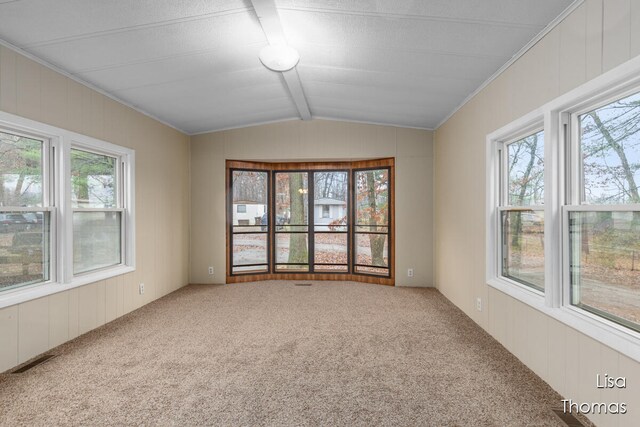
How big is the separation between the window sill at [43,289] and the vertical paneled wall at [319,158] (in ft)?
6.22

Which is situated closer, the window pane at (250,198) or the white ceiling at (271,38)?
the white ceiling at (271,38)

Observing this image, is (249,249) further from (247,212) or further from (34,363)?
(34,363)

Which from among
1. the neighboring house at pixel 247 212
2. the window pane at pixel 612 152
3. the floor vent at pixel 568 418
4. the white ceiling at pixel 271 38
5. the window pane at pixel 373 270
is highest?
the white ceiling at pixel 271 38

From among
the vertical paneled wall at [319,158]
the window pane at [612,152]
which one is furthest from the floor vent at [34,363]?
the window pane at [612,152]

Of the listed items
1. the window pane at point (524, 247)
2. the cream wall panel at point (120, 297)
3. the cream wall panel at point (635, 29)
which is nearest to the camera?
the cream wall panel at point (635, 29)

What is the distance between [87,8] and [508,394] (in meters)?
3.76

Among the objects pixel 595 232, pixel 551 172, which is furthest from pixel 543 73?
pixel 595 232

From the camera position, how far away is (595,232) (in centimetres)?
204

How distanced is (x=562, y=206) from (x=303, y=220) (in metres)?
4.19

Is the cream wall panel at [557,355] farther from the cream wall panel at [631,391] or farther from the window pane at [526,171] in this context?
the window pane at [526,171]

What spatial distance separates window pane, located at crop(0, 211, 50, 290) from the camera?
267 cm

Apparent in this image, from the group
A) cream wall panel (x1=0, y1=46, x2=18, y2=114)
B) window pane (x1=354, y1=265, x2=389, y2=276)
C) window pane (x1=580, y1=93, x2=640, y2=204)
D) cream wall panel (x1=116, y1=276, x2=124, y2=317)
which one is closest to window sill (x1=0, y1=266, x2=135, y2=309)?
cream wall panel (x1=116, y1=276, x2=124, y2=317)

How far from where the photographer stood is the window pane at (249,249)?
5.81 m

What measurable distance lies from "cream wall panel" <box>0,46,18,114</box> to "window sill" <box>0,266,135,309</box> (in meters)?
1.43
